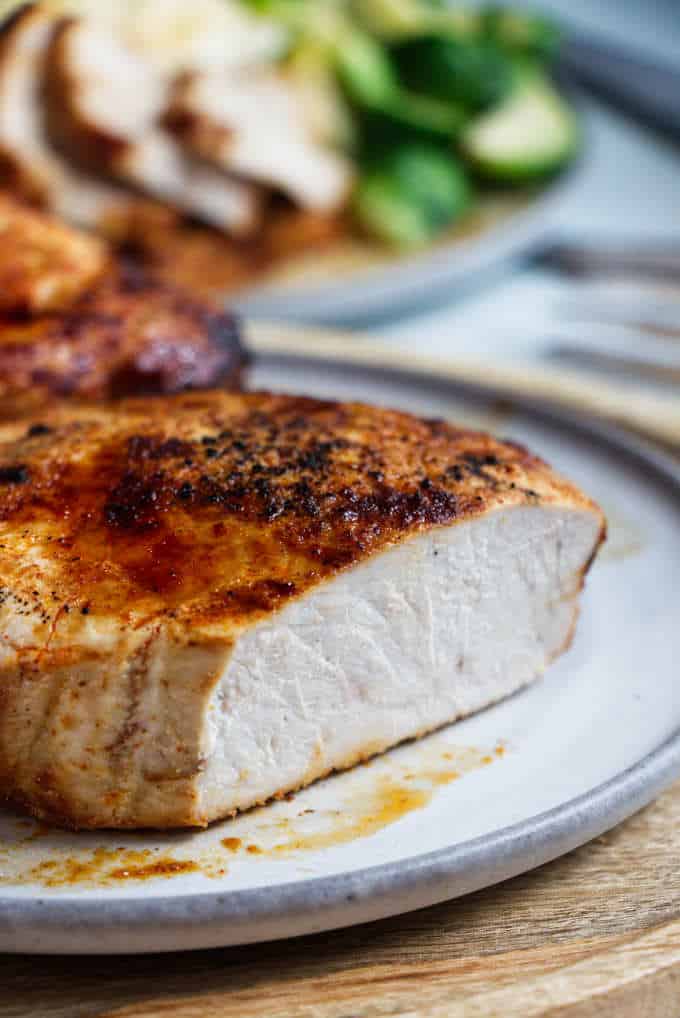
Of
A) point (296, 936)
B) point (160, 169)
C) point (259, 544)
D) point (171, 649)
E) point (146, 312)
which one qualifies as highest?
point (160, 169)

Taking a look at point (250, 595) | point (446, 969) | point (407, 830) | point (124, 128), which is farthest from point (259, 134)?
point (446, 969)

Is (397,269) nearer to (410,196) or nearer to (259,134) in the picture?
(410,196)

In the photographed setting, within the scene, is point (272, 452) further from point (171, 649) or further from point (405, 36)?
point (405, 36)

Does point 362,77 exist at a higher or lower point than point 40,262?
higher

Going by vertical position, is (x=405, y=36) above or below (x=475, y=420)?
above

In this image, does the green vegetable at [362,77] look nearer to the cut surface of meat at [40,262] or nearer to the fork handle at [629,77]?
the fork handle at [629,77]

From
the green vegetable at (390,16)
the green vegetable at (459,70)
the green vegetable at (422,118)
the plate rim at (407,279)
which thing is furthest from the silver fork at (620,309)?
the green vegetable at (390,16)

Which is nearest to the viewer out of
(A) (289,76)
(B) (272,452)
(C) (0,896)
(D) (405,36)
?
(C) (0,896)

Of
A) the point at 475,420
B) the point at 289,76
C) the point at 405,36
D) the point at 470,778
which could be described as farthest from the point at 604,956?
the point at 405,36

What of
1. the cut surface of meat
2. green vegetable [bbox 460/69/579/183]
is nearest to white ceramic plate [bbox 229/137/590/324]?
green vegetable [bbox 460/69/579/183]
